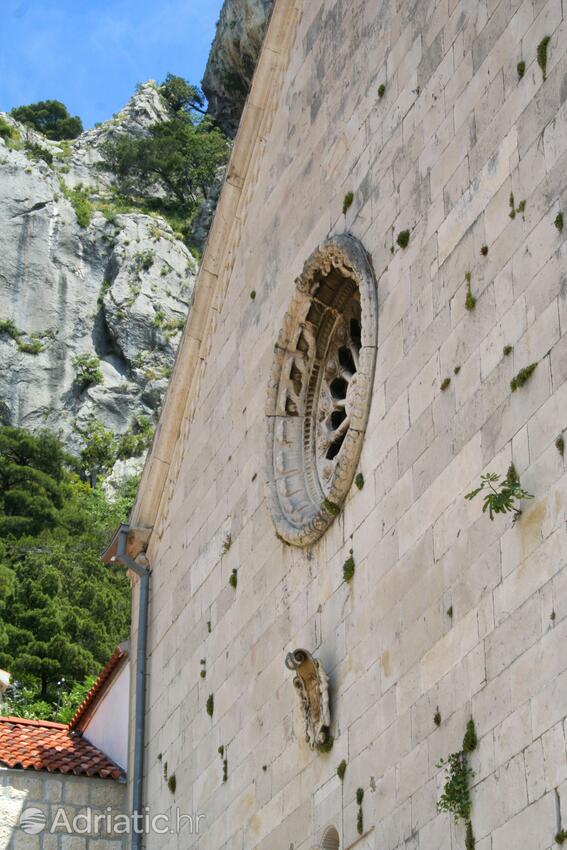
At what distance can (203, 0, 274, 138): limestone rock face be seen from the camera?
59.3 meters

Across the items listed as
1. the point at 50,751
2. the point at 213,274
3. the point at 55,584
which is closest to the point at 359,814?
the point at 50,751

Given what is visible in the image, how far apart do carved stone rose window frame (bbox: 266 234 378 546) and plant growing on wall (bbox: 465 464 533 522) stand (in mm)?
2996

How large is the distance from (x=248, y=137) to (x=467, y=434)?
21.3 ft

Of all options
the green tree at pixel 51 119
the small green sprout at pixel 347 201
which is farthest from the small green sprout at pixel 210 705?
the green tree at pixel 51 119

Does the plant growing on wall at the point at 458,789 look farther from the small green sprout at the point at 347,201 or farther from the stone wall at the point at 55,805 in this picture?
the stone wall at the point at 55,805

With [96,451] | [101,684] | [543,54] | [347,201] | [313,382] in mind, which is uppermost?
[96,451]

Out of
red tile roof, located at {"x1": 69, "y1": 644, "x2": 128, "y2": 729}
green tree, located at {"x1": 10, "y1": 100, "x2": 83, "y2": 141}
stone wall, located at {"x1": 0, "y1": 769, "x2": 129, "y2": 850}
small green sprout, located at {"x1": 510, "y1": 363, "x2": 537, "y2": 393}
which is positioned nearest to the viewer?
small green sprout, located at {"x1": 510, "y1": 363, "x2": 537, "y2": 393}

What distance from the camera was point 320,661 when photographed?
10.7 metres

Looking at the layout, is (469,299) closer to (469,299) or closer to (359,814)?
(469,299)

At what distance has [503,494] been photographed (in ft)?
26.8

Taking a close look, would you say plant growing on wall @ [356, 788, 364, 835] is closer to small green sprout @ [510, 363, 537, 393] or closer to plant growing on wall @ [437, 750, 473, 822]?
plant growing on wall @ [437, 750, 473, 822]

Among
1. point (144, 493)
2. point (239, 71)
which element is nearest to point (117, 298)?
point (239, 71)

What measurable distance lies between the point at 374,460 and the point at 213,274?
5.23 meters

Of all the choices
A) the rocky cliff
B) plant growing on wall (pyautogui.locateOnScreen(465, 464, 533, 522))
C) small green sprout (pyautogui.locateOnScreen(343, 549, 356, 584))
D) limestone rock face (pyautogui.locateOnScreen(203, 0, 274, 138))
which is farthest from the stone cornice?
the rocky cliff
